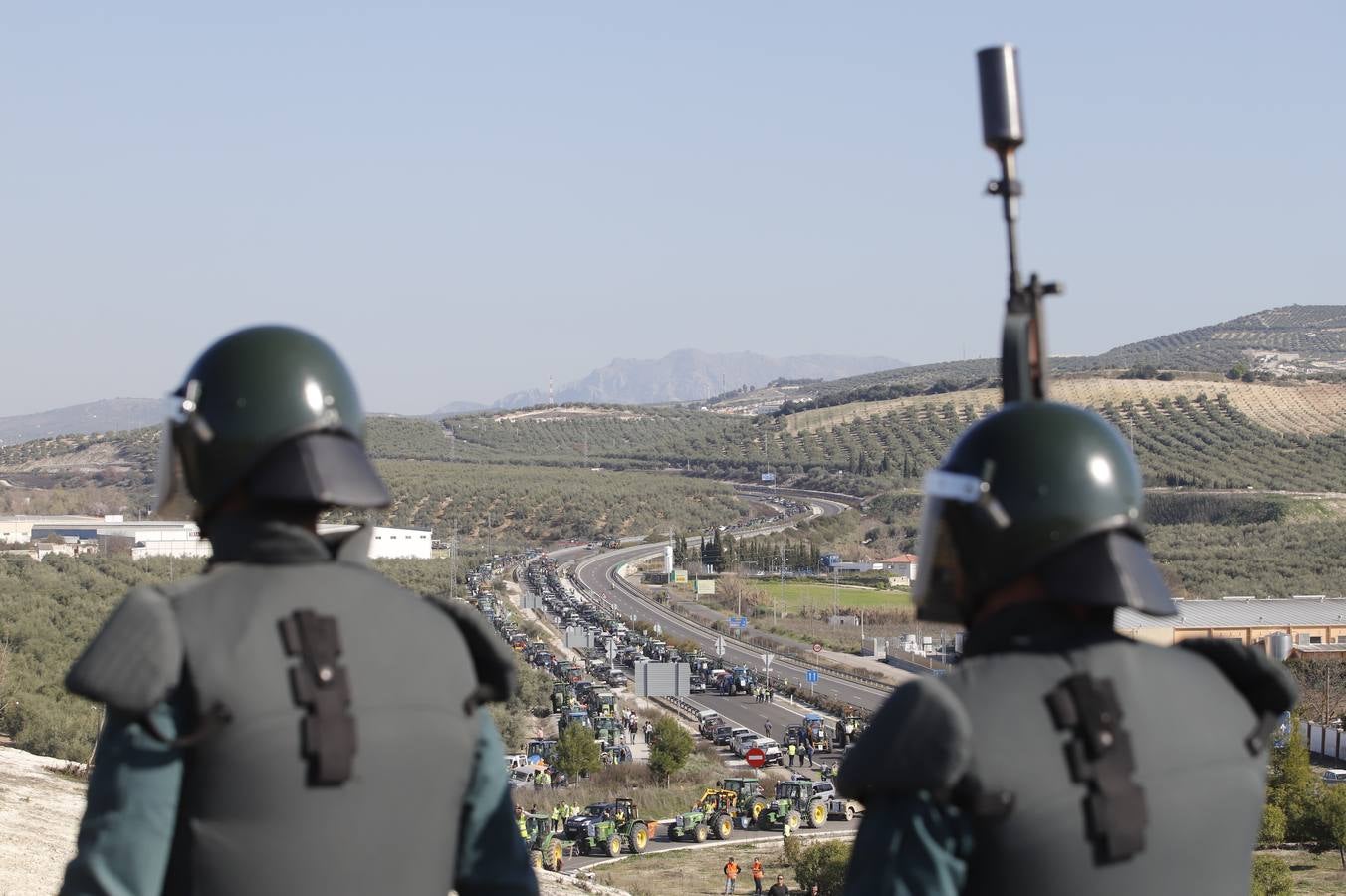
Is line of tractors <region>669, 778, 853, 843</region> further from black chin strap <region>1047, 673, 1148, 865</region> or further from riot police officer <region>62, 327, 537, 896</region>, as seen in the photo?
black chin strap <region>1047, 673, 1148, 865</region>

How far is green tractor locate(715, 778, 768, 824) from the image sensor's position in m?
39.2

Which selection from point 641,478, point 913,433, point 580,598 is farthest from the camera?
point 913,433

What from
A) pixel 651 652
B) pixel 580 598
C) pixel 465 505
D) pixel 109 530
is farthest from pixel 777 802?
pixel 465 505

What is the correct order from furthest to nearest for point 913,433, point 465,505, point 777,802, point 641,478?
point 913,433
point 641,478
point 465,505
point 777,802

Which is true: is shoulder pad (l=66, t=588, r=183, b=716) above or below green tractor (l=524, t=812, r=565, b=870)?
above

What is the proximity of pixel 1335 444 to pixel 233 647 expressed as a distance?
6413 inches

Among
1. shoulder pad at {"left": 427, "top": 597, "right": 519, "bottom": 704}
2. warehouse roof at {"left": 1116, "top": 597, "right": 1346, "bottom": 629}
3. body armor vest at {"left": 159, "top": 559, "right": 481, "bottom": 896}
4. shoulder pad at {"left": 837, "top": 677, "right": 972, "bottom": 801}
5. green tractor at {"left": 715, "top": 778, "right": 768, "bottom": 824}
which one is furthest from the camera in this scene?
warehouse roof at {"left": 1116, "top": 597, "right": 1346, "bottom": 629}

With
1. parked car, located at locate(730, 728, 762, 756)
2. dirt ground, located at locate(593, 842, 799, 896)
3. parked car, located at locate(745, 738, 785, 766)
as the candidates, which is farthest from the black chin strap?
parked car, located at locate(730, 728, 762, 756)

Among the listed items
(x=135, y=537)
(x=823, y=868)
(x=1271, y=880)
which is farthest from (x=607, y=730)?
(x=135, y=537)

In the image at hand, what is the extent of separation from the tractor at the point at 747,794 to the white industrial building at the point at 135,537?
86.9ft

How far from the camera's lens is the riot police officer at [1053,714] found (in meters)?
3.01

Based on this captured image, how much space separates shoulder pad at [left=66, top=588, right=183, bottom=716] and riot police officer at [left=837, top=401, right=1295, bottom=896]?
1253mm

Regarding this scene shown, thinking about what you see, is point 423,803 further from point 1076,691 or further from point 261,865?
point 1076,691

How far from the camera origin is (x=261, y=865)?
322cm
